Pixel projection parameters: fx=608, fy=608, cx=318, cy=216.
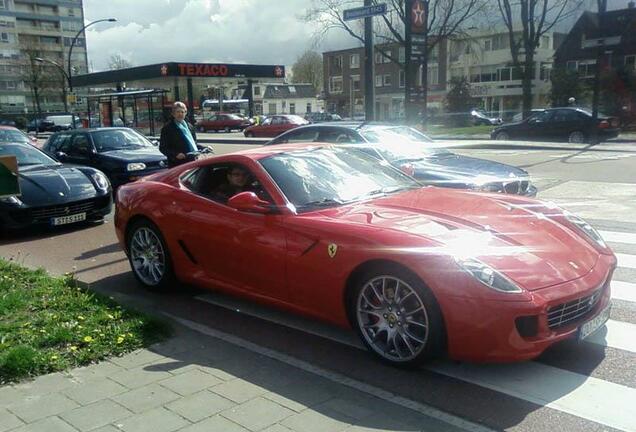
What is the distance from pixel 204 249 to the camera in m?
5.39

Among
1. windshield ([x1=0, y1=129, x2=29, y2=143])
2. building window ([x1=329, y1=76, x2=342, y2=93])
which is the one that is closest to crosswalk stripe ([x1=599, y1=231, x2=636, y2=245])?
windshield ([x1=0, y1=129, x2=29, y2=143])

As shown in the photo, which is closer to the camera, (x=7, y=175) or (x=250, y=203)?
(x=250, y=203)

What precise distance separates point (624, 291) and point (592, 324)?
74.0 inches

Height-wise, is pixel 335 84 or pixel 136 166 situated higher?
pixel 335 84

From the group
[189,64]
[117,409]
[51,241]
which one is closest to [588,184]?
[51,241]

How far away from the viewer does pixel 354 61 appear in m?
87.1

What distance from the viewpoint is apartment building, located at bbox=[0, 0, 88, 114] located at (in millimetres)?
98188

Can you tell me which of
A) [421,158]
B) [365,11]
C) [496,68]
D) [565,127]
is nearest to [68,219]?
[421,158]

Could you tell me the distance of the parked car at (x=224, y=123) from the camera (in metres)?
49.3

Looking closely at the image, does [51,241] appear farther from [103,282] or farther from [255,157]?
[255,157]

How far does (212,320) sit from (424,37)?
19458 millimetres

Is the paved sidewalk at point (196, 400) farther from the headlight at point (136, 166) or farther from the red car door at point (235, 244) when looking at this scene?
the headlight at point (136, 166)

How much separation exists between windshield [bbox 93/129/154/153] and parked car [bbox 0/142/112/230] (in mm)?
3224

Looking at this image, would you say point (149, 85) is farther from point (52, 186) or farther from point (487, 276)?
point (487, 276)
